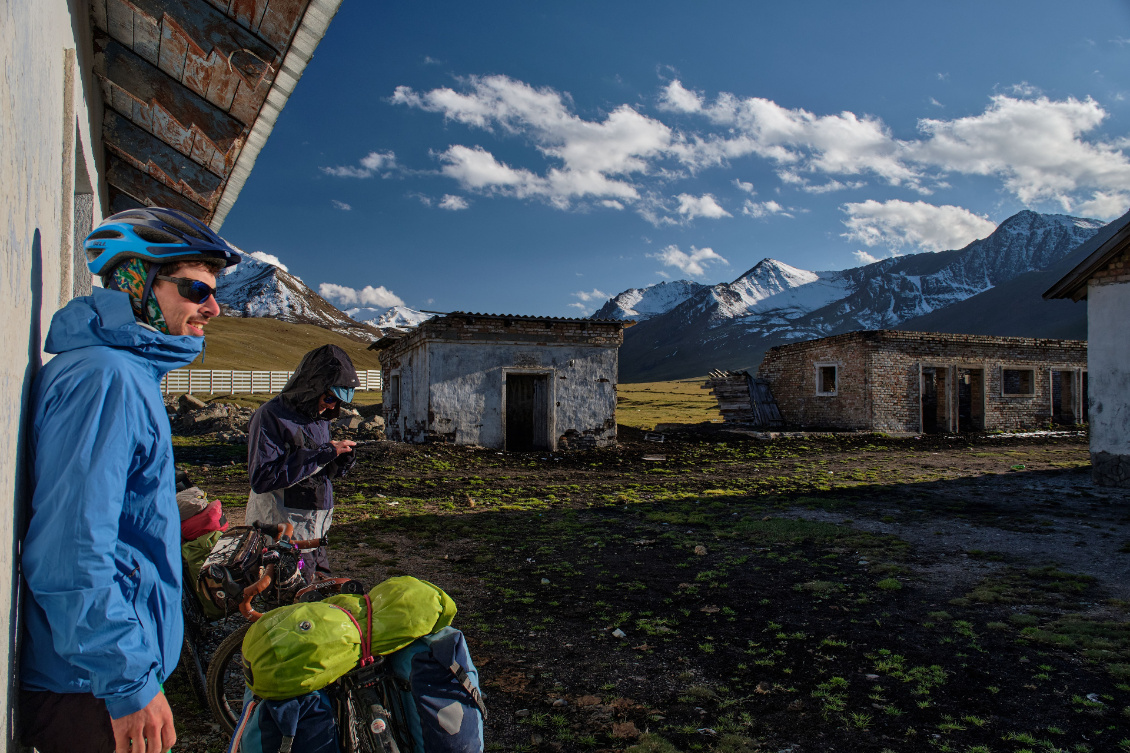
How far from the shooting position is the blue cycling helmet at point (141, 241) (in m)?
1.49

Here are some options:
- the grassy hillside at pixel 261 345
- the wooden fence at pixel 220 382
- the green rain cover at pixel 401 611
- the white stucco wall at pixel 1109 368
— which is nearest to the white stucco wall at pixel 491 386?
the white stucco wall at pixel 1109 368

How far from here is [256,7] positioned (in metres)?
2.22

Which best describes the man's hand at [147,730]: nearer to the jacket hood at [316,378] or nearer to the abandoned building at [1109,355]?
the jacket hood at [316,378]

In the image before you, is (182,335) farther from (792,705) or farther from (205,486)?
(205,486)

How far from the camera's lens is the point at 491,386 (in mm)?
13914

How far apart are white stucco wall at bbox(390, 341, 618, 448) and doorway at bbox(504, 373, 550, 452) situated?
41cm

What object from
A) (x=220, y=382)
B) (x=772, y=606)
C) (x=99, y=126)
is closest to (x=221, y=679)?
(x=99, y=126)

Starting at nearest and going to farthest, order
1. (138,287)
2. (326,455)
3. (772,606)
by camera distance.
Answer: (138,287), (326,455), (772,606)

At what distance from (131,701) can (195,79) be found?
266 cm

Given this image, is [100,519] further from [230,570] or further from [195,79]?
[195,79]

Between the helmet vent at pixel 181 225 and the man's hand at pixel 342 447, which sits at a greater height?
the helmet vent at pixel 181 225

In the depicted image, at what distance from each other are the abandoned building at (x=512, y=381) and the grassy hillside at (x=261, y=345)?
6250cm

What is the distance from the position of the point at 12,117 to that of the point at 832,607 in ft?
16.4

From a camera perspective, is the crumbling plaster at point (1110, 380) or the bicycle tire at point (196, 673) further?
the crumbling plaster at point (1110, 380)
